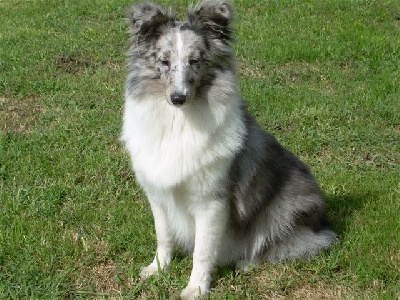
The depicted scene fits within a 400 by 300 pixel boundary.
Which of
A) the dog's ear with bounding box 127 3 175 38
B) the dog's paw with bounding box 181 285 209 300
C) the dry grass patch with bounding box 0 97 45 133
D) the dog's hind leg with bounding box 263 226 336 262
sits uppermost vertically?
the dog's ear with bounding box 127 3 175 38

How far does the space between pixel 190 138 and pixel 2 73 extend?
445 centimetres

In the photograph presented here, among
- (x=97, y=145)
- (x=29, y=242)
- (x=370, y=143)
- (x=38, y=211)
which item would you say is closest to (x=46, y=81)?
(x=97, y=145)

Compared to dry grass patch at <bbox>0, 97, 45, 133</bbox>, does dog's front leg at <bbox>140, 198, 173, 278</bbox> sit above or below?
above

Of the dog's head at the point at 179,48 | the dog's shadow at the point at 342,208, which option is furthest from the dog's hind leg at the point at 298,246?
the dog's head at the point at 179,48

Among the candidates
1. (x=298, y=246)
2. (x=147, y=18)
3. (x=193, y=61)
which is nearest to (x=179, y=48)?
(x=193, y=61)

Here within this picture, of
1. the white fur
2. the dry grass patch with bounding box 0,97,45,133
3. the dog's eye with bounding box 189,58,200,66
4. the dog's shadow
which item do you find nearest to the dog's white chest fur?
the white fur

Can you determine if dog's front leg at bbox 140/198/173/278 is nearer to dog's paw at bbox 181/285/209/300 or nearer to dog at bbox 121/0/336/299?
dog at bbox 121/0/336/299

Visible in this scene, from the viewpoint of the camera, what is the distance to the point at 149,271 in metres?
3.62

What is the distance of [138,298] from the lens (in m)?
3.42

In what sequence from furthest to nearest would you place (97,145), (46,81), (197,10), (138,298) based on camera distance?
(46,81)
(97,145)
(138,298)
(197,10)

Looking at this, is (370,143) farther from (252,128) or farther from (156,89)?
(156,89)

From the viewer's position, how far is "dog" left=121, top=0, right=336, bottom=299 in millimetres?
3104

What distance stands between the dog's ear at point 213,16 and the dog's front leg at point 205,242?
972 millimetres

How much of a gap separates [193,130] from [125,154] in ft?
6.75
